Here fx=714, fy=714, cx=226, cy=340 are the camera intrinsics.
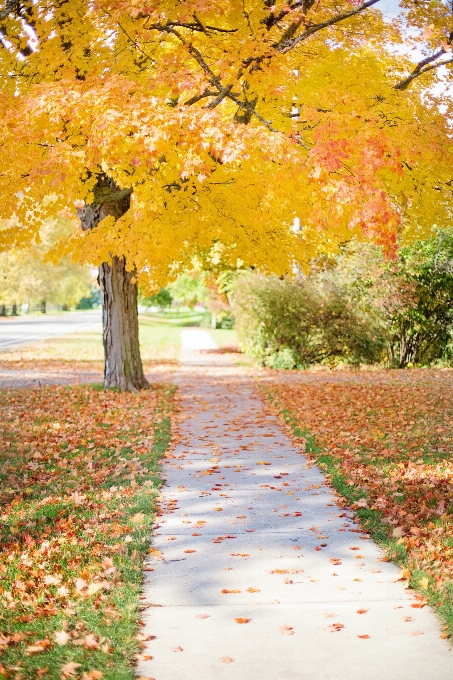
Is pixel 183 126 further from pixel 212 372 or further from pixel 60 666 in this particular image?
pixel 212 372

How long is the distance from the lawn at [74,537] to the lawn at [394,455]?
6.14 feet

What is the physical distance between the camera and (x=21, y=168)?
10.0 meters

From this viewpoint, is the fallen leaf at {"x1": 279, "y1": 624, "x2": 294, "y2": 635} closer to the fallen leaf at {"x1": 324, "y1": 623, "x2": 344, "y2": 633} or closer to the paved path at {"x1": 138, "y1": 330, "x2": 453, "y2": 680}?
the paved path at {"x1": 138, "y1": 330, "x2": 453, "y2": 680}

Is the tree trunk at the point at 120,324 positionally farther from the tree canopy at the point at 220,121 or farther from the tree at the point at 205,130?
the tree canopy at the point at 220,121

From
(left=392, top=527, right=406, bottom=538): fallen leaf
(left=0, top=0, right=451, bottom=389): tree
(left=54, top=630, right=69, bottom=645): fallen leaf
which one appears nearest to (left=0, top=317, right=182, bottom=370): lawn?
(left=0, top=0, right=451, bottom=389): tree

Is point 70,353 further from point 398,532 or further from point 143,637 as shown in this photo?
point 143,637

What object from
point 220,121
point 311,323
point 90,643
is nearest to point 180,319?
point 311,323

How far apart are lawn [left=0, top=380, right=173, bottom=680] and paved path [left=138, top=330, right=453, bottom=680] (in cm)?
20

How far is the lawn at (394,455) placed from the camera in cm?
513

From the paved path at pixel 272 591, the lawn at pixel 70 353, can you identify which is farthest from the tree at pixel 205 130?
the lawn at pixel 70 353

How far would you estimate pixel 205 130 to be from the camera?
28.3 feet

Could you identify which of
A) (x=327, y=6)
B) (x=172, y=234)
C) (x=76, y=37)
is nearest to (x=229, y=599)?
(x=172, y=234)

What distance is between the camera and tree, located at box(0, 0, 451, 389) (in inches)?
342

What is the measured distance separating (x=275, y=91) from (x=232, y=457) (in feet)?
16.9
